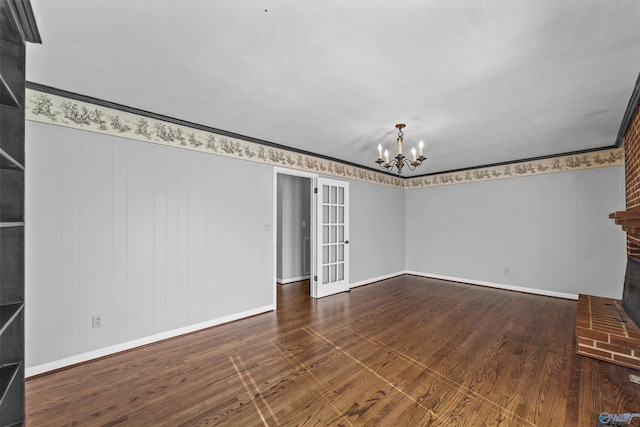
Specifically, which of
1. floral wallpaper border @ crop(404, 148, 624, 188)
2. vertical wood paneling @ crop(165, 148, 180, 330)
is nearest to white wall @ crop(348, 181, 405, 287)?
floral wallpaper border @ crop(404, 148, 624, 188)

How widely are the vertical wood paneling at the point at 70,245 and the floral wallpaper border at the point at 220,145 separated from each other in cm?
21

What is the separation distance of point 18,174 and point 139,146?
5.49 feet

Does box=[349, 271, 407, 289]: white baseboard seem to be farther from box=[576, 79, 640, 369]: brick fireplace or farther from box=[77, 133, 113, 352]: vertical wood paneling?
box=[77, 133, 113, 352]: vertical wood paneling

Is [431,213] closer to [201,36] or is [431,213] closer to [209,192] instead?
[209,192]

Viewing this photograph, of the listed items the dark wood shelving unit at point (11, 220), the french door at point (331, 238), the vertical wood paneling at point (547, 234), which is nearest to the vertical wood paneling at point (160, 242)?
the dark wood shelving unit at point (11, 220)

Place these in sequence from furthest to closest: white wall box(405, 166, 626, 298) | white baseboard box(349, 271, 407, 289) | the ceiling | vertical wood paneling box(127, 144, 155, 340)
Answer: white baseboard box(349, 271, 407, 289) < white wall box(405, 166, 626, 298) < vertical wood paneling box(127, 144, 155, 340) < the ceiling

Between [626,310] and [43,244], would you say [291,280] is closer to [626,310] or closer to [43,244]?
[43,244]

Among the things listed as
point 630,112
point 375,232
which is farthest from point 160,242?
point 630,112

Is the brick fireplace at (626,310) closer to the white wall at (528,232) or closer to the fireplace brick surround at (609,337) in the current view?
the fireplace brick surround at (609,337)

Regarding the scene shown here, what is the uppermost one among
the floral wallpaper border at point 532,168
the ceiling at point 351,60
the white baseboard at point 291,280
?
the ceiling at point 351,60

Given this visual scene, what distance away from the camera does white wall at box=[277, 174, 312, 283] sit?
5.89 metres

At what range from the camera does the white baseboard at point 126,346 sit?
237 cm

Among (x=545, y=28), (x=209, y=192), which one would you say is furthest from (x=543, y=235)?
(x=209, y=192)

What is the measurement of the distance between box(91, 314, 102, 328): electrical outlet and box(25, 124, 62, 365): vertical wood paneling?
24cm
